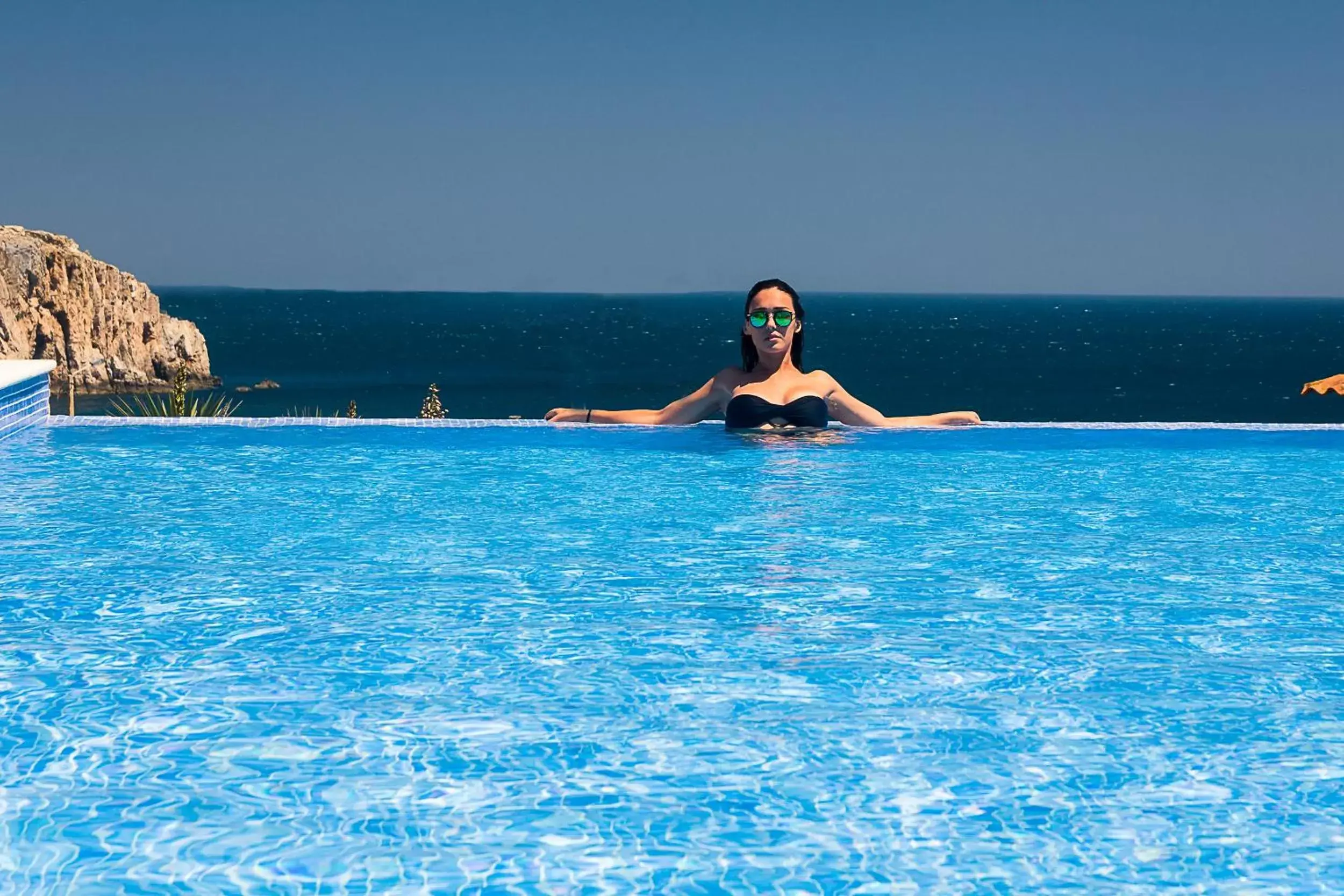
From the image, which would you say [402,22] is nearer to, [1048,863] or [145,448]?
[145,448]

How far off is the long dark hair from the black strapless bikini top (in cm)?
26

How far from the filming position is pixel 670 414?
34.7 ft

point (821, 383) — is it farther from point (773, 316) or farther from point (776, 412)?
point (773, 316)

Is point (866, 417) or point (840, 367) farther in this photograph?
point (840, 367)

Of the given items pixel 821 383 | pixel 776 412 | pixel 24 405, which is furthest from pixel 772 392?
pixel 24 405

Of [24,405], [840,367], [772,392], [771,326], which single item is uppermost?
[771,326]

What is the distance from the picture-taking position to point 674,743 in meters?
3.99

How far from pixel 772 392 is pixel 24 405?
220 inches

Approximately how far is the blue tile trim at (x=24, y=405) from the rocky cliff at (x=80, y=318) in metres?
68.7

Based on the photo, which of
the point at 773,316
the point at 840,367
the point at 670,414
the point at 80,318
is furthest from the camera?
the point at 840,367

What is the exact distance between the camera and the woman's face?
376 inches

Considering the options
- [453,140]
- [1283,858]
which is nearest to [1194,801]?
[1283,858]

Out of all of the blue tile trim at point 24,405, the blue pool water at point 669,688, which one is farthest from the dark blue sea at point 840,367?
the blue pool water at point 669,688

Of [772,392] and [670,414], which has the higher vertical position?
[772,392]
